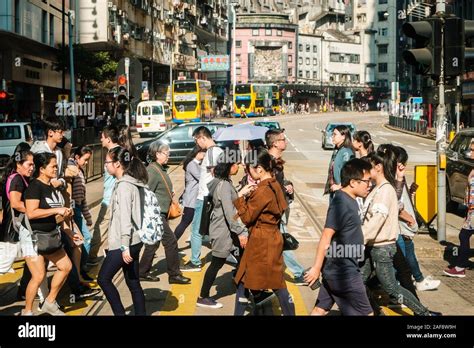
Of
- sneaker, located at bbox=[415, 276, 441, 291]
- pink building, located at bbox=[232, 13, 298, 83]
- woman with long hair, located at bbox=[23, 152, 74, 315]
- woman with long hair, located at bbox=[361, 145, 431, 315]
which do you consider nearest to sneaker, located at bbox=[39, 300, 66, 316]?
woman with long hair, located at bbox=[23, 152, 74, 315]

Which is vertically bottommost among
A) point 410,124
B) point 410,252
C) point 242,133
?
point 410,252

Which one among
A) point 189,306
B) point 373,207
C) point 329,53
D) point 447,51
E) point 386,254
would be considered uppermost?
point 329,53

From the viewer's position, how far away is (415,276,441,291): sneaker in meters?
8.89

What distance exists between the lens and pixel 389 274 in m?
7.04

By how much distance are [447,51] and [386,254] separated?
4.90 meters

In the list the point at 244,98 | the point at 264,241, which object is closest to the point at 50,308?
the point at 264,241

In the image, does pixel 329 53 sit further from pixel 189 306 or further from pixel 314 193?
pixel 189 306

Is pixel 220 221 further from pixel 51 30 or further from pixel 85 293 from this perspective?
pixel 51 30

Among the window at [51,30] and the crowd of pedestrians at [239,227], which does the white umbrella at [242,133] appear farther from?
the window at [51,30]

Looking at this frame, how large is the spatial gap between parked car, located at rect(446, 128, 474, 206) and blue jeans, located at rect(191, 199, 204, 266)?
7083 mm

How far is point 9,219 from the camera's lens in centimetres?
876

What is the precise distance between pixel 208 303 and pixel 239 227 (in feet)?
3.42

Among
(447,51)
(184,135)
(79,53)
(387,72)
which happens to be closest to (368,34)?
(387,72)

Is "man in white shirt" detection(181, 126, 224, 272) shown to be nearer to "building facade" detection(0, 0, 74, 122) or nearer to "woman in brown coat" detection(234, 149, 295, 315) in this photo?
"woman in brown coat" detection(234, 149, 295, 315)
